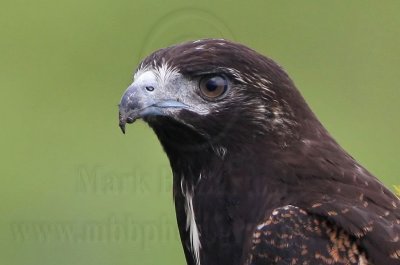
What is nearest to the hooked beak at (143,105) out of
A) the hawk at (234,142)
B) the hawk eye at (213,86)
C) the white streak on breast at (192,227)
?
the hawk at (234,142)

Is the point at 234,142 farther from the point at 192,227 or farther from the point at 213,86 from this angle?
the point at 192,227

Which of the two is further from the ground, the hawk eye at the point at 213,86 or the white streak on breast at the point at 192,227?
the hawk eye at the point at 213,86

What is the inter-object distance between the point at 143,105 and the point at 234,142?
455mm

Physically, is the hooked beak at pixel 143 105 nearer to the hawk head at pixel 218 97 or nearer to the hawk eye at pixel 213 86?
the hawk head at pixel 218 97

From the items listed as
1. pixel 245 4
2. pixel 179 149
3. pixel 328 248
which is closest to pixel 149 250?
pixel 245 4

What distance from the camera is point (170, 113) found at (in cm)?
524

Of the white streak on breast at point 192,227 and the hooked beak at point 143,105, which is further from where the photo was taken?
the white streak on breast at point 192,227

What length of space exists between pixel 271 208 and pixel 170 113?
0.63 metres

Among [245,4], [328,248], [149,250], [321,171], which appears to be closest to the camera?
[328,248]

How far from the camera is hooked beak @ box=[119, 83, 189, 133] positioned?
204 inches

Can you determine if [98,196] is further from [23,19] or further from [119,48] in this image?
[23,19]

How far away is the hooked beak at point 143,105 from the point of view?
17.0ft

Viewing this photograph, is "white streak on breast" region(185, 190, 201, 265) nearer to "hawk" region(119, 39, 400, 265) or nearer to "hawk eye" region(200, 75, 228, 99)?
"hawk" region(119, 39, 400, 265)

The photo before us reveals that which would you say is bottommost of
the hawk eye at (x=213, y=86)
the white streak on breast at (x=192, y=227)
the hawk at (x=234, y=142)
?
the white streak on breast at (x=192, y=227)
